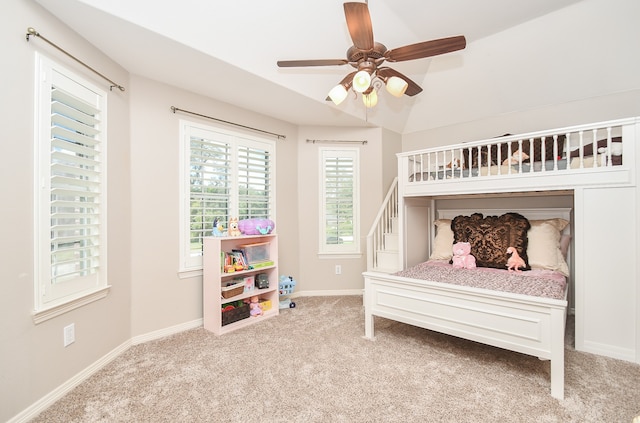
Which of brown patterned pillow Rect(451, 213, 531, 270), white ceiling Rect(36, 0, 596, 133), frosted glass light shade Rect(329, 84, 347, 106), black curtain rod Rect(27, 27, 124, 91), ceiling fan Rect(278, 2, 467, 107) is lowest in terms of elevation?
brown patterned pillow Rect(451, 213, 531, 270)

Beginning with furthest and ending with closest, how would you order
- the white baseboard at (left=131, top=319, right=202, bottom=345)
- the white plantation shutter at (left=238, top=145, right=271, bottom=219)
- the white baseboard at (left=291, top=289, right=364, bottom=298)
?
the white baseboard at (left=291, top=289, right=364, bottom=298)
the white plantation shutter at (left=238, top=145, right=271, bottom=219)
the white baseboard at (left=131, top=319, right=202, bottom=345)

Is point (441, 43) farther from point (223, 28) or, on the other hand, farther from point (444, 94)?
point (444, 94)

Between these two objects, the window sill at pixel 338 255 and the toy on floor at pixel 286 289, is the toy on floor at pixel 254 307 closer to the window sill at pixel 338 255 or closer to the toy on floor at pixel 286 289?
the toy on floor at pixel 286 289

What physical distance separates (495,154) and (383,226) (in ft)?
5.56

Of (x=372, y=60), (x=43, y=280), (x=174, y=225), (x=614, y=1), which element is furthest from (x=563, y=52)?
(x=43, y=280)

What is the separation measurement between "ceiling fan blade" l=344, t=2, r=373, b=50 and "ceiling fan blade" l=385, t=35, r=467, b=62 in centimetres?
20

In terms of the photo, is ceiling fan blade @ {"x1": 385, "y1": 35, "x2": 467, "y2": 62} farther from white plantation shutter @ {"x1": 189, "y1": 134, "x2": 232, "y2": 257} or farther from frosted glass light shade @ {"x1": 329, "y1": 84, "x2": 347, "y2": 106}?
white plantation shutter @ {"x1": 189, "y1": 134, "x2": 232, "y2": 257}

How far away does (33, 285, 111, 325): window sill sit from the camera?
1886mm

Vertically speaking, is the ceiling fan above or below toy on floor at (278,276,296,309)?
above

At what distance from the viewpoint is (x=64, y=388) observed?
2039 mm

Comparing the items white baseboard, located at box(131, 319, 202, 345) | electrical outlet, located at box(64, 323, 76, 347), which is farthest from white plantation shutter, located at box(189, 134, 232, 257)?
electrical outlet, located at box(64, 323, 76, 347)

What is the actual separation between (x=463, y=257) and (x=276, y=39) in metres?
3.01

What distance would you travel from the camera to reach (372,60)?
6.74 ft

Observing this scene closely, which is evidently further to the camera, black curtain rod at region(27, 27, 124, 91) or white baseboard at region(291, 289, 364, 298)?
white baseboard at region(291, 289, 364, 298)
